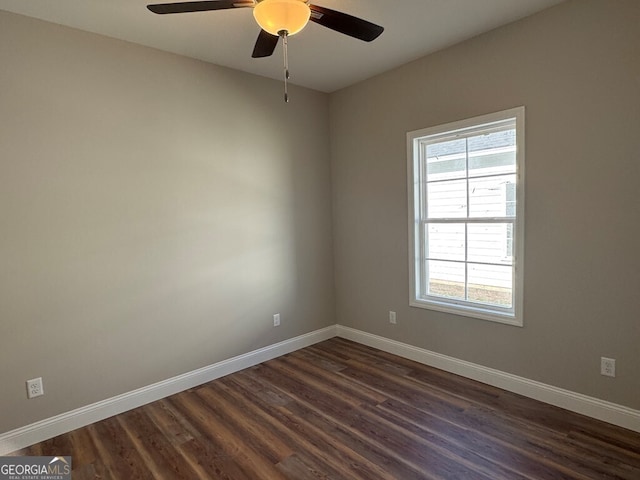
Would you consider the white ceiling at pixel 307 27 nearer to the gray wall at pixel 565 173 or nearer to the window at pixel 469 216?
the gray wall at pixel 565 173

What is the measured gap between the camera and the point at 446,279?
3.28 meters

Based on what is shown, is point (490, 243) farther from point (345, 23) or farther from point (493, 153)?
point (345, 23)

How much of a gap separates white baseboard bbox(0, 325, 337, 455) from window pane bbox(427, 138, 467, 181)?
2.13 metres

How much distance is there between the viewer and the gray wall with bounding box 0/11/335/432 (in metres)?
2.34

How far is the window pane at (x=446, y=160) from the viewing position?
3.09 metres

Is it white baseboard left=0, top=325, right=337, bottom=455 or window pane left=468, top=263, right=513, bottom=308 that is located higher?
window pane left=468, top=263, right=513, bottom=308

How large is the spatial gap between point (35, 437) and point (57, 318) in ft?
2.47

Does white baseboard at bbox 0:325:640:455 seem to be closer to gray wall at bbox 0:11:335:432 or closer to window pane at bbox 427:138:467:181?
gray wall at bbox 0:11:335:432

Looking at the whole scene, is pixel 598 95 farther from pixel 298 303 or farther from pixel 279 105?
pixel 298 303

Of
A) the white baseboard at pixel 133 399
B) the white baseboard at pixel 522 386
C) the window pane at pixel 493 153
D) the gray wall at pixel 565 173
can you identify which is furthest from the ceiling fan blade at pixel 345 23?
the white baseboard at pixel 133 399

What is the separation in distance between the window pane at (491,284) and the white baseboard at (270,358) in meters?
0.55

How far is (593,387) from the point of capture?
2.43 m

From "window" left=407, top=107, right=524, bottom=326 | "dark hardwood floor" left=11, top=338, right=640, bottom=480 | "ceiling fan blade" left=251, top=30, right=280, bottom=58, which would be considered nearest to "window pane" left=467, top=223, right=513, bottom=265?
"window" left=407, top=107, right=524, bottom=326

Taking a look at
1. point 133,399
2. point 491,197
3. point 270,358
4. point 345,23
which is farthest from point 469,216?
point 133,399
